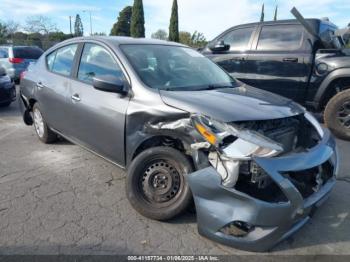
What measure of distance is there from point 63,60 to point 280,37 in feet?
13.0

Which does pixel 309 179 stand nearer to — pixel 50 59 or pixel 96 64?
pixel 96 64

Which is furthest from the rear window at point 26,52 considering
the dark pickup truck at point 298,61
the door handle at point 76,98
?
the door handle at point 76,98

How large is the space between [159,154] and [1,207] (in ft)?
5.53

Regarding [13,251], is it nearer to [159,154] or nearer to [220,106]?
[159,154]

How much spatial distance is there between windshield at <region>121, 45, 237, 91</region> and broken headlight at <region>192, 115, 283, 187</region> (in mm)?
848

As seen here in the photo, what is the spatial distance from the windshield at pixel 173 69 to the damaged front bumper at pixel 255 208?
1197 millimetres

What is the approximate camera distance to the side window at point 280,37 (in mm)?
6191

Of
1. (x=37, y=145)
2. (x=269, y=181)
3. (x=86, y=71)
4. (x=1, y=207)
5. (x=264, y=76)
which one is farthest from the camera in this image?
(x=264, y=76)

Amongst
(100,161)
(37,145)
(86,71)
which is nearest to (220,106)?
(86,71)

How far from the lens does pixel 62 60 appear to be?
183 inches

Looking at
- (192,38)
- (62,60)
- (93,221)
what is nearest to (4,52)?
(62,60)

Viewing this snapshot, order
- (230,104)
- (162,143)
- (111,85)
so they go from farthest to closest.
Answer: (111,85) < (162,143) < (230,104)

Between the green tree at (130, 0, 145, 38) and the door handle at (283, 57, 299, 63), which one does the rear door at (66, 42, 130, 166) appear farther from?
the green tree at (130, 0, 145, 38)

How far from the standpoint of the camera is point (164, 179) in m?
3.06
